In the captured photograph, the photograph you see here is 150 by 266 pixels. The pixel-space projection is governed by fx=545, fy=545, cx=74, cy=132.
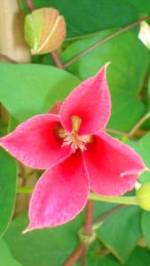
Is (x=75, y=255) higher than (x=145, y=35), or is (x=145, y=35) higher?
(x=145, y=35)

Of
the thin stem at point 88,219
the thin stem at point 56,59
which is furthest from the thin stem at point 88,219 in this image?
the thin stem at point 56,59

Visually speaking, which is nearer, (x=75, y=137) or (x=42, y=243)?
(x=75, y=137)

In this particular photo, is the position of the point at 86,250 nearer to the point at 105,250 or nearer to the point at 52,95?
the point at 105,250

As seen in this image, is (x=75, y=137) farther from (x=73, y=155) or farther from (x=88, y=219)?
(x=88, y=219)

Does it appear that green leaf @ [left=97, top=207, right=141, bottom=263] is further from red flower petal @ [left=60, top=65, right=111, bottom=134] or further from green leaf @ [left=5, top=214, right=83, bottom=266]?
red flower petal @ [left=60, top=65, right=111, bottom=134]

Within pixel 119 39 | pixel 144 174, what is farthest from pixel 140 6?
pixel 144 174

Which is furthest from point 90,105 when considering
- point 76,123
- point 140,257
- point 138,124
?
point 140,257
